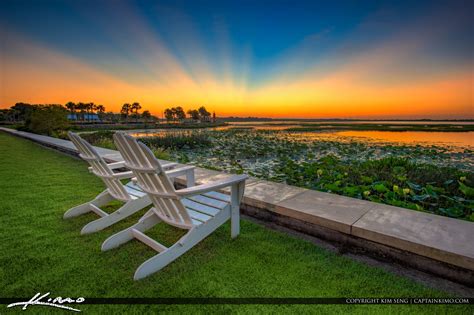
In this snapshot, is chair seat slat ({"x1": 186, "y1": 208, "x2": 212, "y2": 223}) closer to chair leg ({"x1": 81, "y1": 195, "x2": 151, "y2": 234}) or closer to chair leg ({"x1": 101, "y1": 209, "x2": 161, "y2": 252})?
chair leg ({"x1": 101, "y1": 209, "x2": 161, "y2": 252})

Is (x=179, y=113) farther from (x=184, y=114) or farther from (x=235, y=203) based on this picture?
(x=235, y=203)

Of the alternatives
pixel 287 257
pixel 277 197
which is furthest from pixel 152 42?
pixel 287 257

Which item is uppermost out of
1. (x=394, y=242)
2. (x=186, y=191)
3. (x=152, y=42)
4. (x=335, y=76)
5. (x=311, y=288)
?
(x=152, y=42)

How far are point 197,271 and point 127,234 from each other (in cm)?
82

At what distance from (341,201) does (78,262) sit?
2729 mm

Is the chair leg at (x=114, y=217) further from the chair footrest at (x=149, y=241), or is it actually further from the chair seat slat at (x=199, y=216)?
the chair seat slat at (x=199, y=216)

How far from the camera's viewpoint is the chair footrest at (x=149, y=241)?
1729 millimetres

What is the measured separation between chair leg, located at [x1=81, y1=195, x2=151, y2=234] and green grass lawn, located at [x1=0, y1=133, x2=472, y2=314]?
76 mm

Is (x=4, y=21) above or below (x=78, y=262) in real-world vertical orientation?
above

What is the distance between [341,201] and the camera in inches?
101

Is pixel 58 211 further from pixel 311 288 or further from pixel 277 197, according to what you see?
pixel 311 288

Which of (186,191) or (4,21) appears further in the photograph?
(4,21)

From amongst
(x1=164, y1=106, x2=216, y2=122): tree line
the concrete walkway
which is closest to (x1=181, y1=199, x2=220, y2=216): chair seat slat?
the concrete walkway

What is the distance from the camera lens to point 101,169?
7.88 feet
